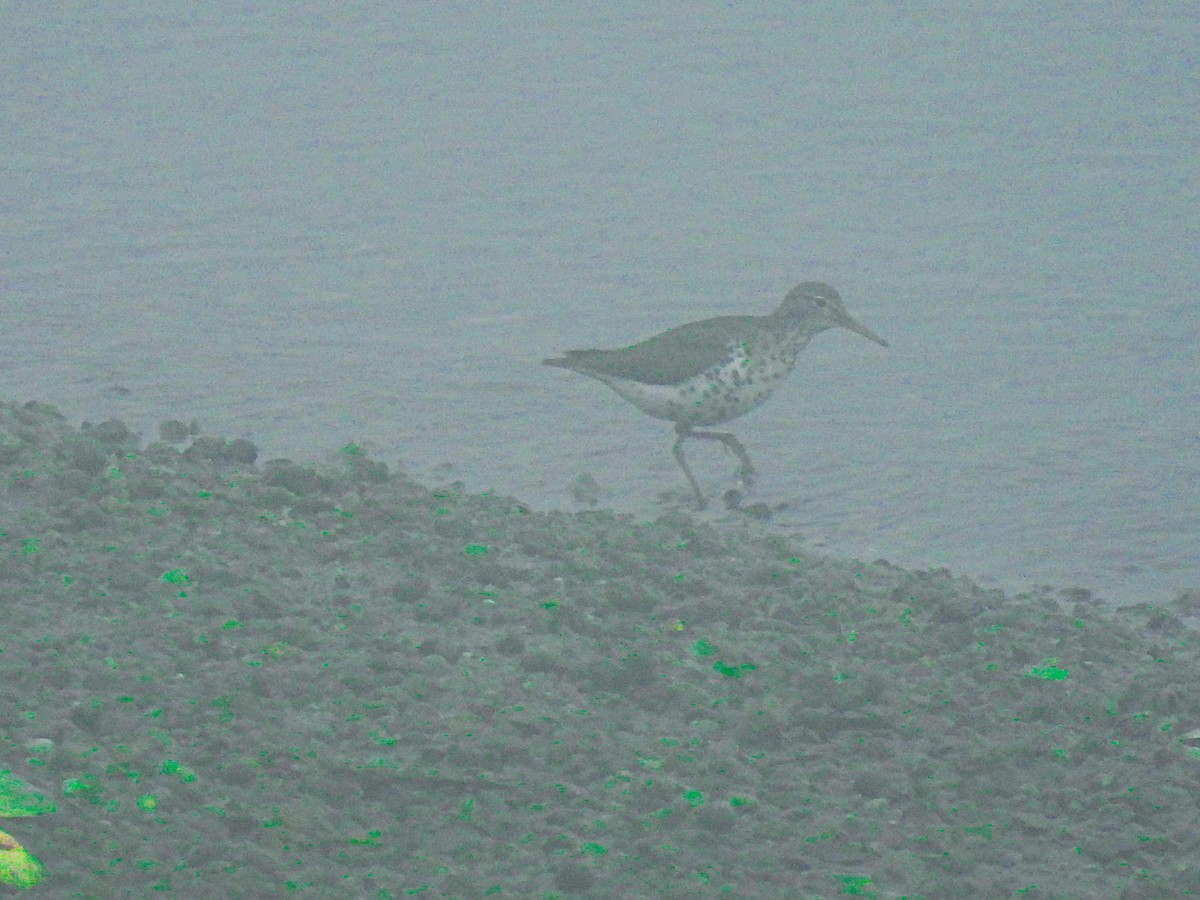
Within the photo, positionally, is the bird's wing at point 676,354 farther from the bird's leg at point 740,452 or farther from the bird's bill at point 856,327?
the bird's bill at point 856,327

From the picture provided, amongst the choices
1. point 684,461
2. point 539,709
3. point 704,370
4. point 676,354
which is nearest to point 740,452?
point 684,461

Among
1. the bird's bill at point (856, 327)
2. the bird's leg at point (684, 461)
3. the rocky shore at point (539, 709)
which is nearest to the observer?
the rocky shore at point (539, 709)

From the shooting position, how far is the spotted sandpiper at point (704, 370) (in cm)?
1203

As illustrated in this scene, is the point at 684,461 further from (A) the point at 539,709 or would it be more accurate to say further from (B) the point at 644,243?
(B) the point at 644,243

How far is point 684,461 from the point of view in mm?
12164

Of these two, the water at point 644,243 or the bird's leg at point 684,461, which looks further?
the water at point 644,243

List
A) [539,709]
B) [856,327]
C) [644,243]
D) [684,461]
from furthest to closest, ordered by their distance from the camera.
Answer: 1. [644,243]
2. [856,327]
3. [684,461]
4. [539,709]

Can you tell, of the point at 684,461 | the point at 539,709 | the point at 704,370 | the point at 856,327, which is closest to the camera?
the point at 539,709

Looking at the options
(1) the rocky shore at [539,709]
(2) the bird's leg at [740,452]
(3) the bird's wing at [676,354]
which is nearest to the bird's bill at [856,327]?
(3) the bird's wing at [676,354]

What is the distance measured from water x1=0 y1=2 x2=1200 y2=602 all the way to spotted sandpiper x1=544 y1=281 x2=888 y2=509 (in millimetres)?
412

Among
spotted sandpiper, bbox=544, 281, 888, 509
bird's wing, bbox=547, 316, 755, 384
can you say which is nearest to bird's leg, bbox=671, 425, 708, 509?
spotted sandpiper, bbox=544, 281, 888, 509

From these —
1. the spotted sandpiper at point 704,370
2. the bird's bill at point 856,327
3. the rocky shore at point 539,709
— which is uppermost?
the bird's bill at point 856,327

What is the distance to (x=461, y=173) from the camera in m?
20.8

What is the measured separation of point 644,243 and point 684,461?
626 centimetres
